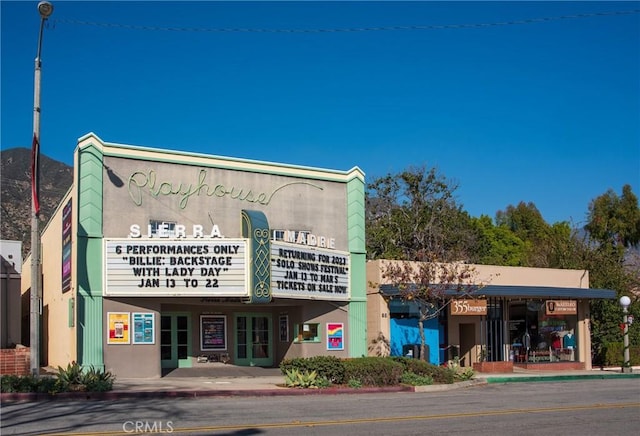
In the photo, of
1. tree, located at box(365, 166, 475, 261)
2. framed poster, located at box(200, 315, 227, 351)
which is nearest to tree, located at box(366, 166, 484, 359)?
tree, located at box(365, 166, 475, 261)

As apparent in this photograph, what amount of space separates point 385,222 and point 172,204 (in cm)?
3134

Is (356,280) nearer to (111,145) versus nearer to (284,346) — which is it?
(284,346)

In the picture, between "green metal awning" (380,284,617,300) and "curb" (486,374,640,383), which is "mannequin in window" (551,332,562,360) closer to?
"green metal awning" (380,284,617,300)

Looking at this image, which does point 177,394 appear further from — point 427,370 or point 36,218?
point 427,370

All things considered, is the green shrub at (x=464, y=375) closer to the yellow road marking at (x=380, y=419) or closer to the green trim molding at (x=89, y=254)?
the yellow road marking at (x=380, y=419)

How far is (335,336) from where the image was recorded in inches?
1240

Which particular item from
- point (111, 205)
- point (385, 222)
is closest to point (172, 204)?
point (111, 205)

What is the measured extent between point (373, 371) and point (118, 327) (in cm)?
886

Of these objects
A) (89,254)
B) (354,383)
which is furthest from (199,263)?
(354,383)

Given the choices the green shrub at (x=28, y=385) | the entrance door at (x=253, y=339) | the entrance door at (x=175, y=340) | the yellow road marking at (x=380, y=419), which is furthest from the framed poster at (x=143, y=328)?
the yellow road marking at (x=380, y=419)

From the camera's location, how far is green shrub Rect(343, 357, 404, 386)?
24500 millimetres

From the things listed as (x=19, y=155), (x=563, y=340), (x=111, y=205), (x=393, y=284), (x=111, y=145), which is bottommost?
(x=563, y=340)

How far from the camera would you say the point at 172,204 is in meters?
28.9

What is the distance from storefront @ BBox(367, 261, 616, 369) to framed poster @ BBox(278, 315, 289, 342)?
11.5 feet
